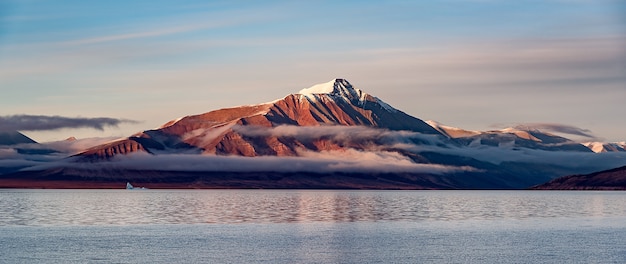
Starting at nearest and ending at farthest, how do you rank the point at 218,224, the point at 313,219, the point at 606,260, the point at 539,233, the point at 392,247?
the point at 606,260 < the point at 392,247 < the point at 539,233 < the point at 218,224 < the point at 313,219

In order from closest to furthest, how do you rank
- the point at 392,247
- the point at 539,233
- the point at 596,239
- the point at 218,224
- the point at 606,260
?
the point at 606,260, the point at 392,247, the point at 596,239, the point at 539,233, the point at 218,224

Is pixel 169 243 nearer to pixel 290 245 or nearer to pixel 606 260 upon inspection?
pixel 290 245

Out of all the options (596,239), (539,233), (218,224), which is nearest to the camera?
(596,239)

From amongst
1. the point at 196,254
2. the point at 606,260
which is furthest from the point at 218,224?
the point at 606,260

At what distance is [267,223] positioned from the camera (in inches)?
5148

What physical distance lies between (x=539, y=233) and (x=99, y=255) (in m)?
54.2

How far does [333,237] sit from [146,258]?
95.3ft

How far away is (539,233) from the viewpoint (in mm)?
→ 111500

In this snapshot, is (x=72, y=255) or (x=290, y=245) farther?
(x=290, y=245)

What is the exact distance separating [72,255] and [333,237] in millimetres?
32345

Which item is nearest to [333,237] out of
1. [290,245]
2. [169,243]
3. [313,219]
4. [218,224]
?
[290,245]

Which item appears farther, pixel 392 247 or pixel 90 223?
pixel 90 223

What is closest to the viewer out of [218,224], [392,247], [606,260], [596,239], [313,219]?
[606,260]

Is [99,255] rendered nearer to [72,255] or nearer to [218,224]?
[72,255]
